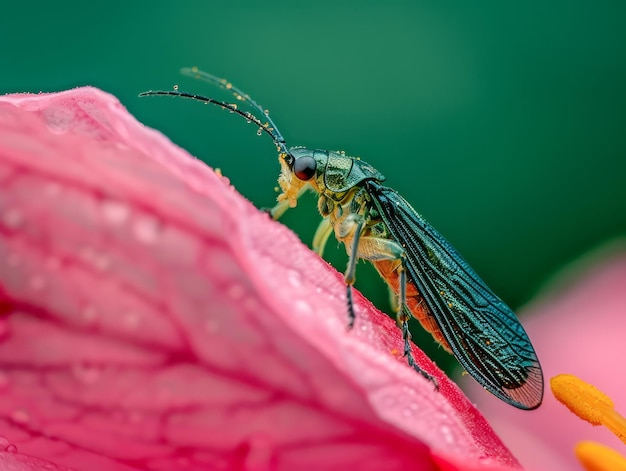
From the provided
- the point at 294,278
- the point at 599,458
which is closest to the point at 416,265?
the point at 599,458

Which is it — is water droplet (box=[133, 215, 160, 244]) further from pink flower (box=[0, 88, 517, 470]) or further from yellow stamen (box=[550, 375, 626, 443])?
yellow stamen (box=[550, 375, 626, 443])

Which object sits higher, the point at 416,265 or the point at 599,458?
the point at 416,265

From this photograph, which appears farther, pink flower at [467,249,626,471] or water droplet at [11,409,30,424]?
pink flower at [467,249,626,471]

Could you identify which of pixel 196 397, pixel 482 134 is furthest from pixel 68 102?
pixel 482 134

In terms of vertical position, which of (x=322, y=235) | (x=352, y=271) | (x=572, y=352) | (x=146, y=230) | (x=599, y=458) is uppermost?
(x=322, y=235)

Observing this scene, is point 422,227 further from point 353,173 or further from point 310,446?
point 310,446

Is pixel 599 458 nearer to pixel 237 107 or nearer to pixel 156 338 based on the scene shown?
pixel 156 338

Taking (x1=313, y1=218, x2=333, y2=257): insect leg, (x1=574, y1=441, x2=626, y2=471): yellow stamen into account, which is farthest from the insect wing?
(x1=574, y1=441, x2=626, y2=471): yellow stamen
